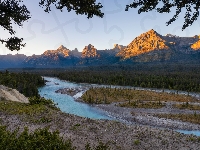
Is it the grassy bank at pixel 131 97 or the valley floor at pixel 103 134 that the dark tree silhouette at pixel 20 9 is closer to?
the valley floor at pixel 103 134

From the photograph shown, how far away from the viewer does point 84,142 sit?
2039 centimetres

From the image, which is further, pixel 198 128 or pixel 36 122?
A: pixel 198 128

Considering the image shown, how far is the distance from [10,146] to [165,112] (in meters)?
63.8

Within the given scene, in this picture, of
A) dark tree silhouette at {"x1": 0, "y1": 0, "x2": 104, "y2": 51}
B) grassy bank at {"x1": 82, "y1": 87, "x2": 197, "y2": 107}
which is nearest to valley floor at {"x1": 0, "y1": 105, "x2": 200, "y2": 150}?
dark tree silhouette at {"x1": 0, "y1": 0, "x2": 104, "y2": 51}

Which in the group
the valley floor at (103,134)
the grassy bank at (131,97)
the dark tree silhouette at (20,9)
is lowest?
the grassy bank at (131,97)

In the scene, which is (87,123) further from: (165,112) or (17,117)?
(165,112)

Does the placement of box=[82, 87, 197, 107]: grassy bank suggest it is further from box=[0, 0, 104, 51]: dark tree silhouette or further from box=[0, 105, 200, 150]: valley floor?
box=[0, 0, 104, 51]: dark tree silhouette

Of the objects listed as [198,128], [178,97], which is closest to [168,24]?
[198,128]

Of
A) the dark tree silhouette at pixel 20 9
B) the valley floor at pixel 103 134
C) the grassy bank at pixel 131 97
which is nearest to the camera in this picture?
the dark tree silhouette at pixel 20 9

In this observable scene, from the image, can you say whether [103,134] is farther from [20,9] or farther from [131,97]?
[131,97]

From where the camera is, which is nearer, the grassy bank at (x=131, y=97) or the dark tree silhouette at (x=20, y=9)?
the dark tree silhouette at (x=20, y=9)

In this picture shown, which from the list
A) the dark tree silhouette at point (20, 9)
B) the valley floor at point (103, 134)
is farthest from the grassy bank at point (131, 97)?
the dark tree silhouette at point (20, 9)

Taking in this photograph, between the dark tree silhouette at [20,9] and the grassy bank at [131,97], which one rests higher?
the dark tree silhouette at [20,9]

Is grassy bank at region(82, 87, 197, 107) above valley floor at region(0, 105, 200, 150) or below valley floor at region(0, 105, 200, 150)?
below
